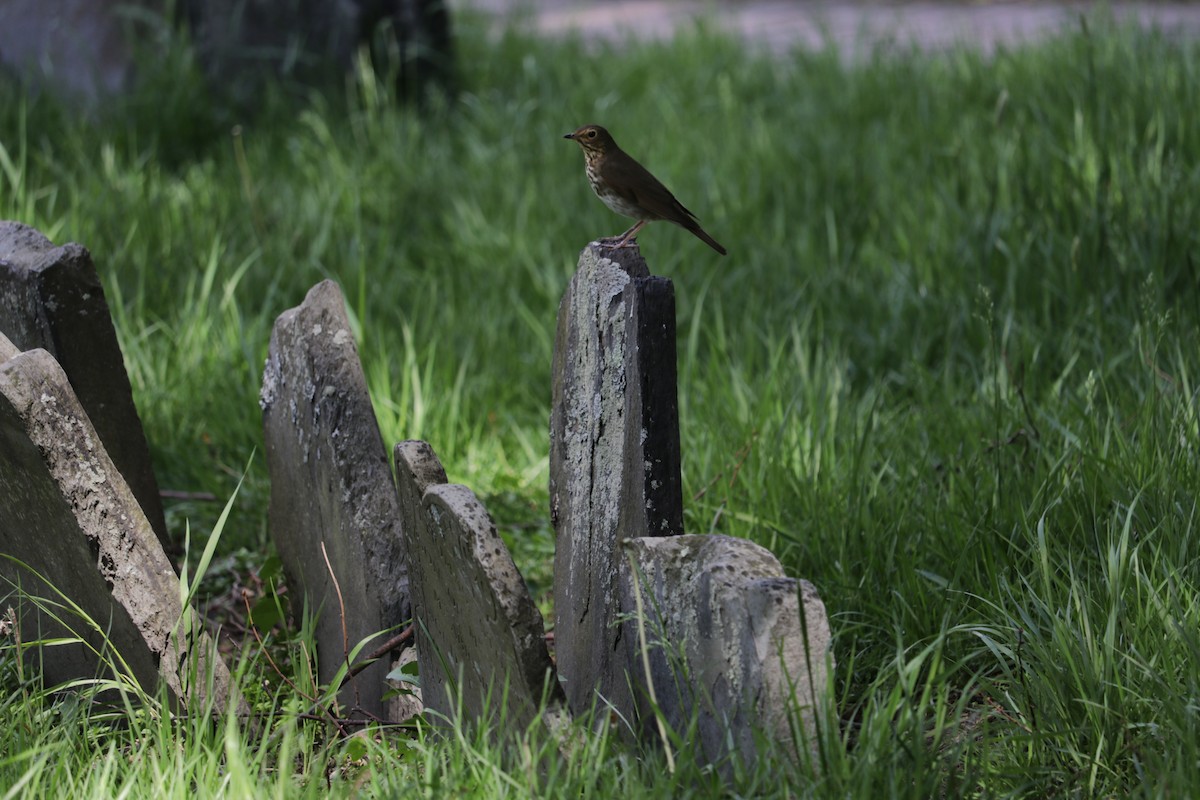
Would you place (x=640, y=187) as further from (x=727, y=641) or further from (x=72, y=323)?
(x=727, y=641)

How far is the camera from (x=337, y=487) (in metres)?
2.24

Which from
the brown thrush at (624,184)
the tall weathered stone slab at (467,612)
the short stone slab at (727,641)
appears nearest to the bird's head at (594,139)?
the brown thrush at (624,184)

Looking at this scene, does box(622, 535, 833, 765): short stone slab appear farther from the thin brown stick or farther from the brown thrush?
the brown thrush

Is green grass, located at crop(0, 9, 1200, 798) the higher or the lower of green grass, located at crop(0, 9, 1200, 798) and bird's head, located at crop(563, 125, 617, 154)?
the lower

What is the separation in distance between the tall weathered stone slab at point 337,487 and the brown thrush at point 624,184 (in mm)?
701

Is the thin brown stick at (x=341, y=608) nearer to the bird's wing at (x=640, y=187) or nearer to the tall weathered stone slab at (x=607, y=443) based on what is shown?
the tall weathered stone slab at (x=607, y=443)

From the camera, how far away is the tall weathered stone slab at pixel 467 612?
1743 mm

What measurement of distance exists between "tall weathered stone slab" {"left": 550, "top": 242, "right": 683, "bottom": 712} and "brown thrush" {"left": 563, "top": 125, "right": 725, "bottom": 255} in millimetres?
675

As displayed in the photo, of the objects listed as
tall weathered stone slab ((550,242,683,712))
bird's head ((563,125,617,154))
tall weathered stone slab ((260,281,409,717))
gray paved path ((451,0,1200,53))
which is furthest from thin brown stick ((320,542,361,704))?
gray paved path ((451,0,1200,53))

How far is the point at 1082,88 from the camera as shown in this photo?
4.74 metres

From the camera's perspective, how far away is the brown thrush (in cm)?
269

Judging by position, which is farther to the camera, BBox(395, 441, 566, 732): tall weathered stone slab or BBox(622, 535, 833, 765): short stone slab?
BBox(395, 441, 566, 732): tall weathered stone slab

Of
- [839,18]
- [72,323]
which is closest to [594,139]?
[72,323]

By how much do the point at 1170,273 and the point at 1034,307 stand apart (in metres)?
0.39
